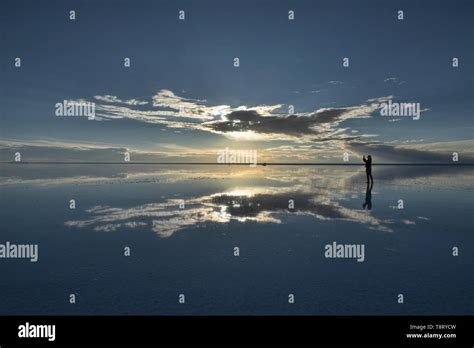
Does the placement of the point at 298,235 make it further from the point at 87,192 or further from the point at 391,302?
the point at 87,192

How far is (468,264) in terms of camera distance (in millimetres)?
8086

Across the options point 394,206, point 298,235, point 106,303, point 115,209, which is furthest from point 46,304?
point 394,206

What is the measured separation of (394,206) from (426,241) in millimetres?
5927

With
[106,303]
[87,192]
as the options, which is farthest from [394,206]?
[87,192]

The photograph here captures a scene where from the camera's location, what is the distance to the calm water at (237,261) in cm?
614

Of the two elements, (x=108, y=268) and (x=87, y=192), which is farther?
(x=87, y=192)

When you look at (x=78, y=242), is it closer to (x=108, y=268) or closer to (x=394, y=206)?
(x=108, y=268)

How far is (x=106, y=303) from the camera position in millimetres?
6105

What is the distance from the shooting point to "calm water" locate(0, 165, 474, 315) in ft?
20.1

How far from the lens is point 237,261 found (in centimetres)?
829
